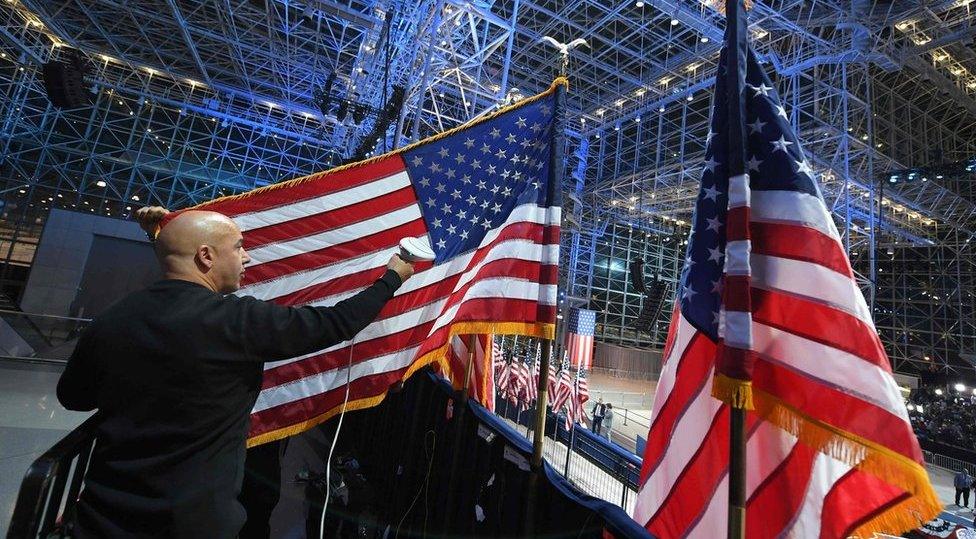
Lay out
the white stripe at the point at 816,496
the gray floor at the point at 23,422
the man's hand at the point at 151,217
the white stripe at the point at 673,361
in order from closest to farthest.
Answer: the white stripe at the point at 816,496 < the white stripe at the point at 673,361 < the man's hand at the point at 151,217 < the gray floor at the point at 23,422

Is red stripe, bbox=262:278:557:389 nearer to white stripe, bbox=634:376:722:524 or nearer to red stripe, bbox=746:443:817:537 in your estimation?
white stripe, bbox=634:376:722:524

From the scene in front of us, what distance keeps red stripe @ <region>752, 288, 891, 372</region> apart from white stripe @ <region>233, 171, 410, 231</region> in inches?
86.0

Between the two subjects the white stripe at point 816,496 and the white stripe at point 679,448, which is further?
the white stripe at point 679,448

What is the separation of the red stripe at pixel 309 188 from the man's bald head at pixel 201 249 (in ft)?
3.51

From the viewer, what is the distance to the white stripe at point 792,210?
1.60 metres

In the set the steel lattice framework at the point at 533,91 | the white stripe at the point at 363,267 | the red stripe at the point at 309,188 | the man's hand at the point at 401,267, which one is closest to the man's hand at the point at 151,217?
A: the red stripe at the point at 309,188

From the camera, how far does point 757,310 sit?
1.61m

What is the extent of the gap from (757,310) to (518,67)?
19848 millimetres

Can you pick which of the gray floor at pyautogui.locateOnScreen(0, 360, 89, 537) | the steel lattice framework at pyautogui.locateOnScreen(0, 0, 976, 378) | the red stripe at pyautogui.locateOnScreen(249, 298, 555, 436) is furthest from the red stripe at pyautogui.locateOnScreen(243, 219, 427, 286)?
the steel lattice framework at pyautogui.locateOnScreen(0, 0, 976, 378)

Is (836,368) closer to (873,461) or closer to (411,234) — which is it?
(873,461)

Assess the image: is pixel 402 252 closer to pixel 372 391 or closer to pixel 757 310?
pixel 372 391

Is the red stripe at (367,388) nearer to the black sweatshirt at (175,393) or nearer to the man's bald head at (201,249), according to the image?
the black sweatshirt at (175,393)

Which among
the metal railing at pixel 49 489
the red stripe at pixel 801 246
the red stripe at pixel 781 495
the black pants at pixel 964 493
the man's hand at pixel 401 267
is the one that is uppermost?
the red stripe at pixel 801 246

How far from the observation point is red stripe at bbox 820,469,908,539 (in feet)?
5.11
